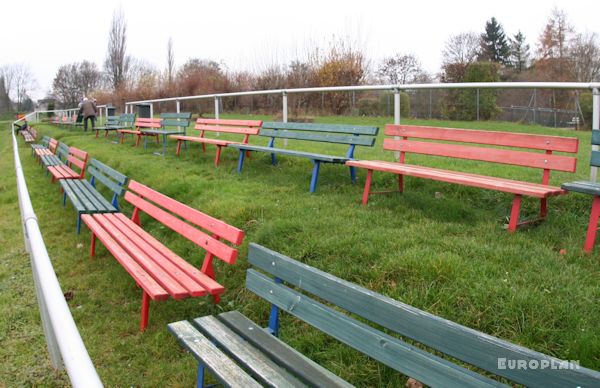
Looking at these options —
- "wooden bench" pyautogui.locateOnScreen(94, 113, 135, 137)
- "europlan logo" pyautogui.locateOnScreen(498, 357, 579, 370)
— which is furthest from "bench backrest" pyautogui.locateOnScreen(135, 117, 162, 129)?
"europlan logo" pyautogui.locateOnScreen(498, 357, 579, 370)

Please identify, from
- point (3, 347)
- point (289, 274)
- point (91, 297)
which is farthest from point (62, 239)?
point (289, 274)

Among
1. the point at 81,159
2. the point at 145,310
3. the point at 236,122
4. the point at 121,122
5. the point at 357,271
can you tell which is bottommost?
the point at 145,310

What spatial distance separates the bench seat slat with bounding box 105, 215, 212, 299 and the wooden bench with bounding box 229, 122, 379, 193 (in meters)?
2.01

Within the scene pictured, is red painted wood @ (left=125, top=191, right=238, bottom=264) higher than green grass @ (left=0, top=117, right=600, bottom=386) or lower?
higher

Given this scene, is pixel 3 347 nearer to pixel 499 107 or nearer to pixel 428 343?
pixel 428 343

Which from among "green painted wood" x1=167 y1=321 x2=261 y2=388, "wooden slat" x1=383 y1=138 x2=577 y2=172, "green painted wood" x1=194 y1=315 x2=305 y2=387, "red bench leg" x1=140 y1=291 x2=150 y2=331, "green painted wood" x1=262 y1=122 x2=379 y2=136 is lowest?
"red bench leg" x1=140 y1=291 x2=150 y2=331

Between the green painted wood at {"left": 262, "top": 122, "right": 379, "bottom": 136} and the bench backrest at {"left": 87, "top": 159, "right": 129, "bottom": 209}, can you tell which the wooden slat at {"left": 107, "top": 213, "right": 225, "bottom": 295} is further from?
the green painted wood at {"left": 262, "top": 122, "right": 379, "bottom": 136}

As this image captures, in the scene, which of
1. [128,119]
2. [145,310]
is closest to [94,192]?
[145,310]

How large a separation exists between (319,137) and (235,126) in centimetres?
266

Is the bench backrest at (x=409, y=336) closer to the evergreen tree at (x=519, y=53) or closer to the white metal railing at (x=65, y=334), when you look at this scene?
the white metal railing at (x=65, y=334)

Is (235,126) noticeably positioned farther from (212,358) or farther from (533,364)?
(533,364)

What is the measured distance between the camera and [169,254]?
171 inches

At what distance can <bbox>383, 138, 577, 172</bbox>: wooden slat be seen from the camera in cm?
429

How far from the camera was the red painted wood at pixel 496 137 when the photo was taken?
4.34m
